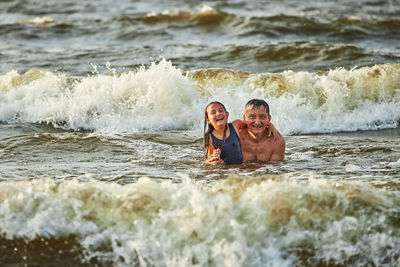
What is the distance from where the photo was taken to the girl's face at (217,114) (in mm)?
7426

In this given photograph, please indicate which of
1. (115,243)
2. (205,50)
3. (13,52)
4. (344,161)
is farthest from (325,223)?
(13,52)

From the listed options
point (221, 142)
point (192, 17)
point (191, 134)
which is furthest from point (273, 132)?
point (192, 17)

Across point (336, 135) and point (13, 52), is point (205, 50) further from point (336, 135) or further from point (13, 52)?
A: point (336, 135)

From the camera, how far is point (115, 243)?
546 cm

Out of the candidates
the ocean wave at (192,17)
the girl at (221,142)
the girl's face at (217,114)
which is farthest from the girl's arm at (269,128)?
the ocean wave at (192,17)

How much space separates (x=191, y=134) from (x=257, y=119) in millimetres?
2618

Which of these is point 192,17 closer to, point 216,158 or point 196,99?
point 196,99

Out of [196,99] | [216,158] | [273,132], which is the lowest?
[216,158]

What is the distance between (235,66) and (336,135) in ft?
15.5

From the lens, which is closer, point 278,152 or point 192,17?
point 278,152

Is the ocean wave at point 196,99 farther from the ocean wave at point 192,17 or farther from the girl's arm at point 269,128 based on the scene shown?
the ocean wave at point 192,17

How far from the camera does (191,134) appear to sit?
10.1 meters

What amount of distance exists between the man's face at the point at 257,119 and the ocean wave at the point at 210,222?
1.75 meters

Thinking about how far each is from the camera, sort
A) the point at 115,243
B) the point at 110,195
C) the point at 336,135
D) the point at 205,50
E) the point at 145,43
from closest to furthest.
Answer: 1. the point at 115,243
2. the point at 110,195
3. the point at 336,135
4. the point at 205,50
5. the point at 145,43
